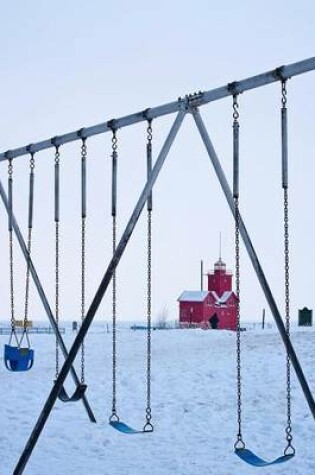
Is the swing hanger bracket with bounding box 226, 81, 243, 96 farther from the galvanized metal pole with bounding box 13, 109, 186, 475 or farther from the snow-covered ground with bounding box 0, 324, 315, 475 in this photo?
the snow-covered ground with bounding box 0, 324, 315, 475

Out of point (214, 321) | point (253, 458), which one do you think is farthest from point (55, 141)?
point (214, 321)

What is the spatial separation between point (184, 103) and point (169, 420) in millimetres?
6032

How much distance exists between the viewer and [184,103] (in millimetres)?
7477

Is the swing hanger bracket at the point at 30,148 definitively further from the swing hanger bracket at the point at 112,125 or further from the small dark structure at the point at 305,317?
the small dark structure at the point at 305,317

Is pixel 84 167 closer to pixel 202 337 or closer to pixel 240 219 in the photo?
pixel 240 219

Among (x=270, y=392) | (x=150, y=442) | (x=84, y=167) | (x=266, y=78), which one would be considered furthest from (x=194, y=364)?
(x=266, y=78)

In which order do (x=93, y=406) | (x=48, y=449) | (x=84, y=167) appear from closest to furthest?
(x=84, y=167)
(x=48, y=449)
(x=93, y=406)

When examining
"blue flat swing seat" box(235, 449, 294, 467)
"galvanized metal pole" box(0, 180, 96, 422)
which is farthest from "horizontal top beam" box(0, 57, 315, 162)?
"blue flat swing seat" box(235, 449, 294, 467)

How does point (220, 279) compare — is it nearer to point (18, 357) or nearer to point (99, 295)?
point (18, 357)

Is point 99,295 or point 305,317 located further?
point 305,317

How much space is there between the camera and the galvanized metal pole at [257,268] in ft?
22.2

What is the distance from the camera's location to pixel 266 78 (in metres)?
6.86

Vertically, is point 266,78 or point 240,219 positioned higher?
point 266,78

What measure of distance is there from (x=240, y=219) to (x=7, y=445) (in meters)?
5.04
